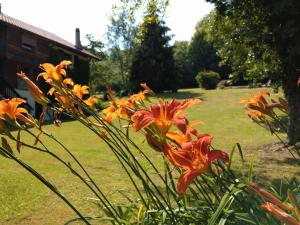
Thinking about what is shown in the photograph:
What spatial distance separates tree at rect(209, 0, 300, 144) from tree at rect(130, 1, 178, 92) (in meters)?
27.6

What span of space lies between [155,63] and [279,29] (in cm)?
2966

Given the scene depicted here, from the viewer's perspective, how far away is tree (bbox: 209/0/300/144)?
9.12 m

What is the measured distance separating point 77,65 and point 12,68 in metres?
7.02

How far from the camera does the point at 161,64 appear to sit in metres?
39.1

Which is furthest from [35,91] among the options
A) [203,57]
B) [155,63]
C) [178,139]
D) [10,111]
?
[203,57]

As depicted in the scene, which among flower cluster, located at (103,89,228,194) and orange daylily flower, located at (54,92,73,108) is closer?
flower cluster, located at (103,89,228,194)

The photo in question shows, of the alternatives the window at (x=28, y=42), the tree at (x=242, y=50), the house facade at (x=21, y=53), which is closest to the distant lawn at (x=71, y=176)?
the tree at (x=242, y=50)

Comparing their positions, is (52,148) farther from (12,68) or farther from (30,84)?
(12,68)

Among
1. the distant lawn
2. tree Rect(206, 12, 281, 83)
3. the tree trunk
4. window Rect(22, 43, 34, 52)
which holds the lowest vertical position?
the distant lawn

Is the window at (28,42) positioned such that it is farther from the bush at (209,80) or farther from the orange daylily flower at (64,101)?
the orange daylily flower at (64,101)

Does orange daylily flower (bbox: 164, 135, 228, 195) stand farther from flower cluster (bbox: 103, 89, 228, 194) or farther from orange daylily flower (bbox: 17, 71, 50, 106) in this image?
orange daylily flower (bbox: 17, 71, 50, 106)

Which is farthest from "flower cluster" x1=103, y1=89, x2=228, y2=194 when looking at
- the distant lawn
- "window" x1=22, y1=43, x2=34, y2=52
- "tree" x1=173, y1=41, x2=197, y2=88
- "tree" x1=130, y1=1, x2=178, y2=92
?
"tree" x1=173, y1=41, x2=197, y2=88

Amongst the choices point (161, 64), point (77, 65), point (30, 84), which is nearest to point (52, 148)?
point (30, 84)

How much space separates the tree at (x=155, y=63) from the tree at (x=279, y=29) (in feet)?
90.7
